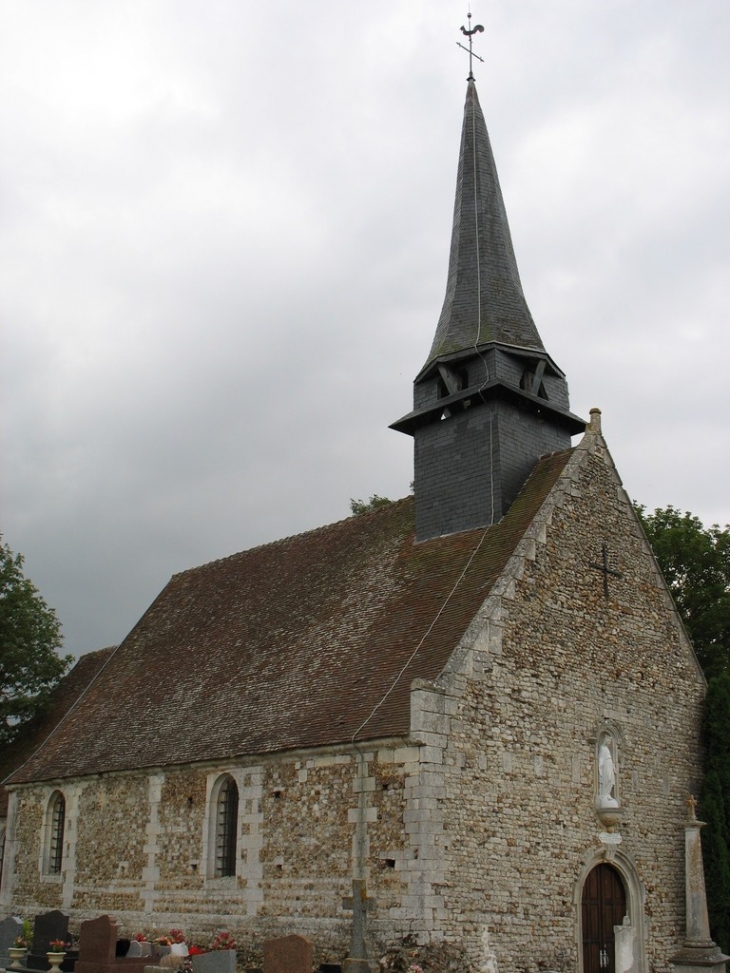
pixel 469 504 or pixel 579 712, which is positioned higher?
pixel 469 504

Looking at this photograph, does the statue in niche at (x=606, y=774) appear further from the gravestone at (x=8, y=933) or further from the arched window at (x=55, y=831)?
the arched window at (x=55, y=831)

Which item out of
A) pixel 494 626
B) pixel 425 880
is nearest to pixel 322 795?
pixel 425 880

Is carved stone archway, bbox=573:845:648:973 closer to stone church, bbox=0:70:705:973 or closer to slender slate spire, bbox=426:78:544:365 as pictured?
stone church, bbox=0:70:705:973

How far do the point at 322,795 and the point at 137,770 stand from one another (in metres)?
4.87

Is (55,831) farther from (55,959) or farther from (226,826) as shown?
(226,826)

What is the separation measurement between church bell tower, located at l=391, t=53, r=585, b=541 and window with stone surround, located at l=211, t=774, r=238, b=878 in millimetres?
5464

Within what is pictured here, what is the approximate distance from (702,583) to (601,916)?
10187 millimetres

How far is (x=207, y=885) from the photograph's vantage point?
1673 cm

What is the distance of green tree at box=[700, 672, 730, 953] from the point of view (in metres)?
16.8

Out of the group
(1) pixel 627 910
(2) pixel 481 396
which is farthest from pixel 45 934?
(2) pixel 481 396

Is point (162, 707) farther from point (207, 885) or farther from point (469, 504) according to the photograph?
point (469, 504)

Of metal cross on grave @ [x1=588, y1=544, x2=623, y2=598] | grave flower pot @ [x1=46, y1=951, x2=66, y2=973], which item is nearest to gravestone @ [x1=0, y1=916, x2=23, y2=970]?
grave flower pot @ [x1=46, y1=951, x2=66, y2=973]

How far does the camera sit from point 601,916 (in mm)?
15688

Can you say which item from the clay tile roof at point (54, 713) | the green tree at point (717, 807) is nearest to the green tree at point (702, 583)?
the green tree at point (717, 807)
